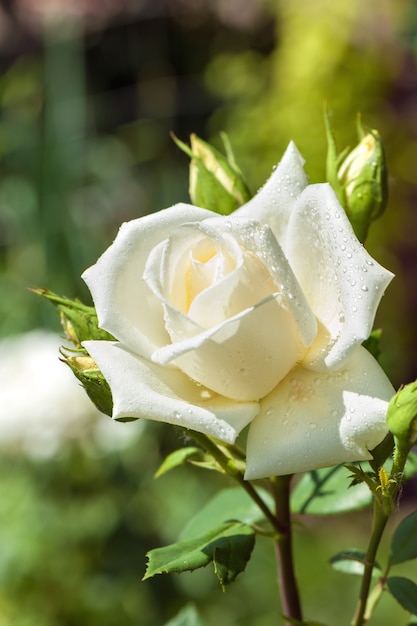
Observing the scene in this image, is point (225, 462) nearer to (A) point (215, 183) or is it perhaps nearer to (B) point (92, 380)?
(B) point (92, 380)

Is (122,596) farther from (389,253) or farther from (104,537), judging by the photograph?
(389,253)

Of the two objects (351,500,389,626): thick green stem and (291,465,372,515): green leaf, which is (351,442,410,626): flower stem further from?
(291,465,372,515): green leaf

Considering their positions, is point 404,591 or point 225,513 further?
point 225,513

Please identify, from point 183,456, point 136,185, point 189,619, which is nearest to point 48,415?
point 189,619

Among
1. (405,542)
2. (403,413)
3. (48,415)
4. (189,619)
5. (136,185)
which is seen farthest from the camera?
(136,185)

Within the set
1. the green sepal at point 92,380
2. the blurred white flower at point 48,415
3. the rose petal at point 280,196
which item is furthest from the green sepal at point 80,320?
the blurred white flower at point 48,415

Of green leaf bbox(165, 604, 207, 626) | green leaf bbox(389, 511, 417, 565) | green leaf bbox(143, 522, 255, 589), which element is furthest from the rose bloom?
green leaf bbox(165, 604, 207, 626)

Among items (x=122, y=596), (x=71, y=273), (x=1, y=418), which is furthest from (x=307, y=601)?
(x=71, y=273)
